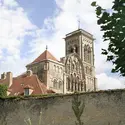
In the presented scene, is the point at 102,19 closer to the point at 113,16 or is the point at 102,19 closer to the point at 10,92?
the point at 113,16

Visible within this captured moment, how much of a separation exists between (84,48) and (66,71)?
35.7 ft

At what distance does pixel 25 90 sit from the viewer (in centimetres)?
3741

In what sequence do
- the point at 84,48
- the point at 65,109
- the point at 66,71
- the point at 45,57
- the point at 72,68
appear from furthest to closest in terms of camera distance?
1. the point at 84,48
2. the point at 72,68
3. the point at 66,71
4. the point at 45,57
5. the point at 65,109

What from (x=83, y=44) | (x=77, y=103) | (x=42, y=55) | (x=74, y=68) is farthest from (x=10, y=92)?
(x=77, y=103)

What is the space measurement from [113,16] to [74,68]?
50.5 meters

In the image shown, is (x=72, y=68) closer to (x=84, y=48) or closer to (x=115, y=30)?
(x=84, y=48)

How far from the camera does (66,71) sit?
176 ft

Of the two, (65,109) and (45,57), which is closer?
(65,109)

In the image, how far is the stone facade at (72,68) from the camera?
49.7 meters

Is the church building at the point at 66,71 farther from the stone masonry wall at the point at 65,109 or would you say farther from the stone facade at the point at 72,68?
the stone masonry wall at the point at 65,109

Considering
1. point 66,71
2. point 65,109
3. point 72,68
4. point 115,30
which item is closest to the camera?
point 115,30

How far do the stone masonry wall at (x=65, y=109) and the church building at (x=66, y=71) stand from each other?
13.1 meters

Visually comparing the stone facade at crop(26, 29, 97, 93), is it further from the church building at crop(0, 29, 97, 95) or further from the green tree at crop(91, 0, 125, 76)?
the green tree at crop(91, 0, 125, 76)

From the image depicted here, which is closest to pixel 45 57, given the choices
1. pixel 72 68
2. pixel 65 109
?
pixel 72 68
